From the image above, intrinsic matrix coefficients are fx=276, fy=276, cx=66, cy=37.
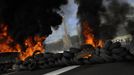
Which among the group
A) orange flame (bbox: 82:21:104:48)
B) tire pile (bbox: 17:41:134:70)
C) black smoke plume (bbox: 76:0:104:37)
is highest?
black smoke plume (bbox: 76:0:104:37)

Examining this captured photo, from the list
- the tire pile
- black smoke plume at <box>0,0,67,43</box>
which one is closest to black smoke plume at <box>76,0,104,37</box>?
black smoke plume at <box>0,0,67,43</box>

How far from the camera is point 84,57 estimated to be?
14.7 metres

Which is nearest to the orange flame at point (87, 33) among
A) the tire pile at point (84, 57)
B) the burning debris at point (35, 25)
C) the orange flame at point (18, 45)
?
the burning debris at point (35, 25)

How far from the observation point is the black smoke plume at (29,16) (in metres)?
24.5

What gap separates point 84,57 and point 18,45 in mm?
12359

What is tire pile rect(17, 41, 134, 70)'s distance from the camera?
12.8 m

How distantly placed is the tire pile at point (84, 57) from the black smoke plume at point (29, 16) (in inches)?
286

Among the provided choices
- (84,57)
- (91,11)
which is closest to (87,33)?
(91,11)

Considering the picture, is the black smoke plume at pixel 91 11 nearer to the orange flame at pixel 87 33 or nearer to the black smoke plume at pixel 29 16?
the orange flame at pixel 87 33

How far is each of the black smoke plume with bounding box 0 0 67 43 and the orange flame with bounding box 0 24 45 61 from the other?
53cm

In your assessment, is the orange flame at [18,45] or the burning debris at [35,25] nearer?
the burning debris at [35,25]

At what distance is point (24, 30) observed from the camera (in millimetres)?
24422

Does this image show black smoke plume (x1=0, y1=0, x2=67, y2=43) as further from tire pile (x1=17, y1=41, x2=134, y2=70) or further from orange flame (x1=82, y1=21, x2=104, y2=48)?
tire pile (x1=17, y1=41, x2=134, y2=70)

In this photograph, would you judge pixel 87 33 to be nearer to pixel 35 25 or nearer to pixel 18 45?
pixel 35 25
